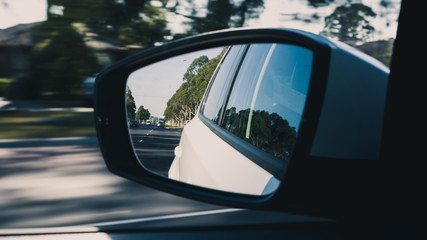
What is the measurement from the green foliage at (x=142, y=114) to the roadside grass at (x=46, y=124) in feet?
23.5

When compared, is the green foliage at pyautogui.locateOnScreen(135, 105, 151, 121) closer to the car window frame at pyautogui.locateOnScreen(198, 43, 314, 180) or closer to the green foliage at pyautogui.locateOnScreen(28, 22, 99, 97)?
the car window frame at pyautogui.locateOnScreen(198, 43, 314, 180)

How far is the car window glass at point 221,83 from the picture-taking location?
2.24m

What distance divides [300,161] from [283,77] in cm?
64

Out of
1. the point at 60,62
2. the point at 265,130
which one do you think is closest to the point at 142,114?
the point at 265,130

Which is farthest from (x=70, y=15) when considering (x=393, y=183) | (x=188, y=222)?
(x=393, y=183)

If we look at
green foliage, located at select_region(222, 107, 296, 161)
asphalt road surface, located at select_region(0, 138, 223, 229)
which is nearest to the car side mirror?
green foliage, located at select_region(222, 107, 296, 161)

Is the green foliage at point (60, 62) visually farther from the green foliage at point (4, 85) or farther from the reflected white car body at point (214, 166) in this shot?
the reflected white car body at point (214, 166)

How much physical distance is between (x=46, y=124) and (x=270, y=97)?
10118 millimetres

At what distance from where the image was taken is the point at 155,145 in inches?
79.4

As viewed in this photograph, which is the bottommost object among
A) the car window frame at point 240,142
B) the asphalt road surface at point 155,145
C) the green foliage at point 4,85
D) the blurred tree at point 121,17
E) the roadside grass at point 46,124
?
the roadside grass at point 46,124

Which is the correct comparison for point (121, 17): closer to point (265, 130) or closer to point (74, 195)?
point (74, 195)

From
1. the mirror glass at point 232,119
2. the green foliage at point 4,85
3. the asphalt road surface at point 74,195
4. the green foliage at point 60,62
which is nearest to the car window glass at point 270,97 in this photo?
the mirror glass at point 232,119

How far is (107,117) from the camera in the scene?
5.03 feet

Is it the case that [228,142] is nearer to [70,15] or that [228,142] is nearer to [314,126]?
[314,126]
